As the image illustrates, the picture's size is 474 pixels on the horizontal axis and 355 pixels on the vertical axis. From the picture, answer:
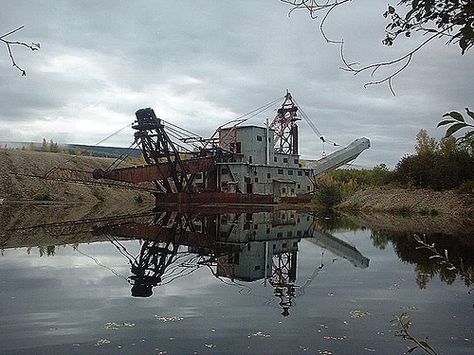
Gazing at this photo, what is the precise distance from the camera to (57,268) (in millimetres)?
7758

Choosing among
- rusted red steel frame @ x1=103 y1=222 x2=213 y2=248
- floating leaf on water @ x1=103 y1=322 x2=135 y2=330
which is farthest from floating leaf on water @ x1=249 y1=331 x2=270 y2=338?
rusted red steel frame @ x1=103 y1=222 x2=213 y2=248

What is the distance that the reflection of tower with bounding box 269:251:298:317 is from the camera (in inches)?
223

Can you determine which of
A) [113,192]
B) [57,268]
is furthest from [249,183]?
[57,268]

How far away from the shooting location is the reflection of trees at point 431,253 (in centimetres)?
724

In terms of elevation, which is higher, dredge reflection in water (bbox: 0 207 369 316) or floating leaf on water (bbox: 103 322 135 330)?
dredge reflection in water (bbox: 0 207 369 316)

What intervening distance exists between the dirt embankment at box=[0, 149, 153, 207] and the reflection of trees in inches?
985

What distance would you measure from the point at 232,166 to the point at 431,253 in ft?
80.1

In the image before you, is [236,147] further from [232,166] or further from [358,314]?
[358,314]

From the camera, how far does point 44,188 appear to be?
40938 mm

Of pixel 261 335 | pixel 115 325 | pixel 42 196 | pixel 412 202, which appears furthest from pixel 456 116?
pixel 42 196

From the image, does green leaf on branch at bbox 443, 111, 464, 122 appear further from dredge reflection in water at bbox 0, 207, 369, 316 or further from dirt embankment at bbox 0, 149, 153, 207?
dirt embankment at bbox 0, 149, 153, 207

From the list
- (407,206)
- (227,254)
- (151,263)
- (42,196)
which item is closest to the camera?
(151,263)

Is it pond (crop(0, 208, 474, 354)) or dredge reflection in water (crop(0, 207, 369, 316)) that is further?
dredge reflection in water (crop(0, 207, 369, 316))

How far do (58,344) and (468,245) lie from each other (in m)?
8.86
